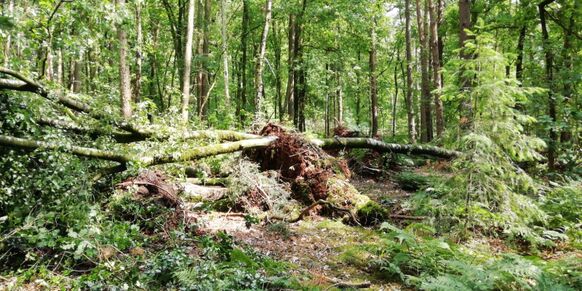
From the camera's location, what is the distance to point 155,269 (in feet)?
14.1

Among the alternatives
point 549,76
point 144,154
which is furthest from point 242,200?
point 549,76

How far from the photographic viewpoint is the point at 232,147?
26.2 ft

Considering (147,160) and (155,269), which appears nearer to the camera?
(155,269)

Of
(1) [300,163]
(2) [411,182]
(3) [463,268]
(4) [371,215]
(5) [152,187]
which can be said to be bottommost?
(4) [371,215]

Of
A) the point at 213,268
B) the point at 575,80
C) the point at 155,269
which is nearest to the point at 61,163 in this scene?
the point at 155,269

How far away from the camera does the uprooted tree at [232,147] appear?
17.8 ft

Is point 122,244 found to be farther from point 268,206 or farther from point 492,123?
point 492,123

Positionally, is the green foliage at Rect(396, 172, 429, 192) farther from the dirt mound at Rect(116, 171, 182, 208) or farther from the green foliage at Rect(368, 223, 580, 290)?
the dirt mound at Rect(116, 171, 182, 208)

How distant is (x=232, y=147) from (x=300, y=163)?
1665mm

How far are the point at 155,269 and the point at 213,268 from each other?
0.67 meters

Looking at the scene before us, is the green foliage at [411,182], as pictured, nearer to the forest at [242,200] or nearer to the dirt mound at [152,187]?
the forest at [242,200]

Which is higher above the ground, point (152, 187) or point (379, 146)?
point (379, 146)

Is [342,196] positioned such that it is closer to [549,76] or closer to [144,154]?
[144,154]

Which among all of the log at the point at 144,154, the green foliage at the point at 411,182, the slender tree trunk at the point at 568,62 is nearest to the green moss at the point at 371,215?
the log at the point at 144,154
